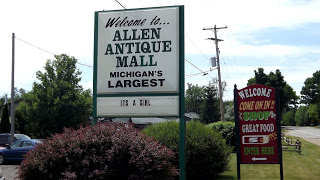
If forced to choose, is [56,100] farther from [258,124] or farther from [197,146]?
[258,124]

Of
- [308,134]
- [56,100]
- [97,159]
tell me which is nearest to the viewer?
[97,159]

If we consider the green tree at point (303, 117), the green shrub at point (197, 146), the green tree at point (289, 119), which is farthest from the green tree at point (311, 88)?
the green shrub at point (197, 146)

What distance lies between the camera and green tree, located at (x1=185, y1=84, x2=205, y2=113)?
352 ft

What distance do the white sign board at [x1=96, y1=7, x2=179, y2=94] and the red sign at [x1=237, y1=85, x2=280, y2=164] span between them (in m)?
2.74

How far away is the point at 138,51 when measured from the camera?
27.8 feet

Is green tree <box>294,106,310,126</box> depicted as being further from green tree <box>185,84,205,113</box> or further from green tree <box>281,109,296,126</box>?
green tree <box>185,84,205,113</box>

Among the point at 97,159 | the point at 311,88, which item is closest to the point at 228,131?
the point at 97,159

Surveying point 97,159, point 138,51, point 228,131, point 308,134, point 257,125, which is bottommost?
point 308,134

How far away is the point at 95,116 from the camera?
28.4 feet

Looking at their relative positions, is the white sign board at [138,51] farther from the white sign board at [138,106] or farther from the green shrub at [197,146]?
the green shrub at [197,146]

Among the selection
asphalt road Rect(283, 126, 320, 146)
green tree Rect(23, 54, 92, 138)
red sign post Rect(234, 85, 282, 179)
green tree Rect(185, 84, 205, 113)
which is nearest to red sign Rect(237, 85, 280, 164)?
red sign post Rect(234, 85, 282, 179)

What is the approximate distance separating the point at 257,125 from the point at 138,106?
3521 millimetres

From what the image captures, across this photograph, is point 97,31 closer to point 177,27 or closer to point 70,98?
point 177,27

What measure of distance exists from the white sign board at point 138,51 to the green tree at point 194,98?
98.8 m
